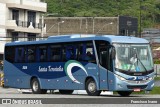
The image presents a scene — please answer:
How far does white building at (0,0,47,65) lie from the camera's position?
71.1 meters

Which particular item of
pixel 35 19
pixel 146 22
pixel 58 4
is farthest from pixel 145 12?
pixel 35 19

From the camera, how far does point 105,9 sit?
6088 inches

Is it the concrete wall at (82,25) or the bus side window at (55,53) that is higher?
the concrete wall at (82,25)

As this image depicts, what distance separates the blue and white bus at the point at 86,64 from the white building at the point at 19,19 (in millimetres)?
34450

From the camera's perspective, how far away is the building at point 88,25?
11938 centimetres

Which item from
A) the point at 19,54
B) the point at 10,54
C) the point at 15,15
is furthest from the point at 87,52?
the point at 15,15

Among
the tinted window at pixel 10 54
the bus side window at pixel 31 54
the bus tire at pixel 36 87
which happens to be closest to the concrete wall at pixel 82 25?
the tinted window at pixel 10 54

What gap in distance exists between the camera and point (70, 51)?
105ft

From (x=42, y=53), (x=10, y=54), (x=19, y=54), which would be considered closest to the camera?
(x=42, y=53)

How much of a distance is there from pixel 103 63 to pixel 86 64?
133 cm

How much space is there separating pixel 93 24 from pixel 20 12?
4819 centimetres

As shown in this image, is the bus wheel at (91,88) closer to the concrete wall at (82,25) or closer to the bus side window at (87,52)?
the bus side window at (87,52)

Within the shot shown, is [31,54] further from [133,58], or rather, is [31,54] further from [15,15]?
[15,15]

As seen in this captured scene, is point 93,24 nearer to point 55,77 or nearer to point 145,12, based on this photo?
point 145,12
